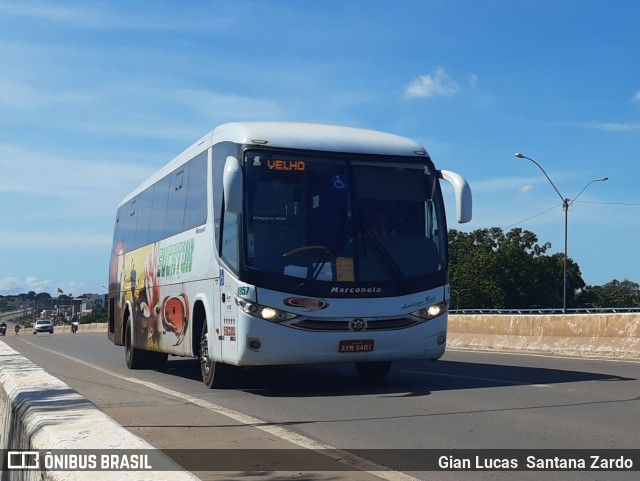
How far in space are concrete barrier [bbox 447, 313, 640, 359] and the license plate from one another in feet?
26.1

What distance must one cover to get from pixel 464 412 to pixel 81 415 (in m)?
5.50

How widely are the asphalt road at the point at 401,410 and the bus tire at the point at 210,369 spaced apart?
25cm

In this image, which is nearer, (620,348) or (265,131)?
(265,131)

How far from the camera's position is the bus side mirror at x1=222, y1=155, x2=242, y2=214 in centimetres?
1141

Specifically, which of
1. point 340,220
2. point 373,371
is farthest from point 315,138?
point 373,371

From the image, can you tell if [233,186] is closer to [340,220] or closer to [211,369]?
[340,220]

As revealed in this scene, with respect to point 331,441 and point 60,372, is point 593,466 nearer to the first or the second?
point 331,441

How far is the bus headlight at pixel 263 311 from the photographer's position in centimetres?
1152

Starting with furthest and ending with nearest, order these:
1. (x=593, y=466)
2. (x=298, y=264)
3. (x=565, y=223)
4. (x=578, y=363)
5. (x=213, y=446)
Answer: (x=565, y=223) < (x=578, y=363) < (x=298, y=264) < (x=213, y=446) < (x=593, y=466)

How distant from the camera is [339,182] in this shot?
1227cm

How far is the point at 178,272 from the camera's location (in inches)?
591

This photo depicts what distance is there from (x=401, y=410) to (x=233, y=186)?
349 cm

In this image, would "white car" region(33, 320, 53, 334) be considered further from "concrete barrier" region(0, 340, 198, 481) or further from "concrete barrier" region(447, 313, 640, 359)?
"concrete barrier" region(0, 340, 198, 481)

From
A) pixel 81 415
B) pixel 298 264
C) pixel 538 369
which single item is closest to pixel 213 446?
pixel 81 415
